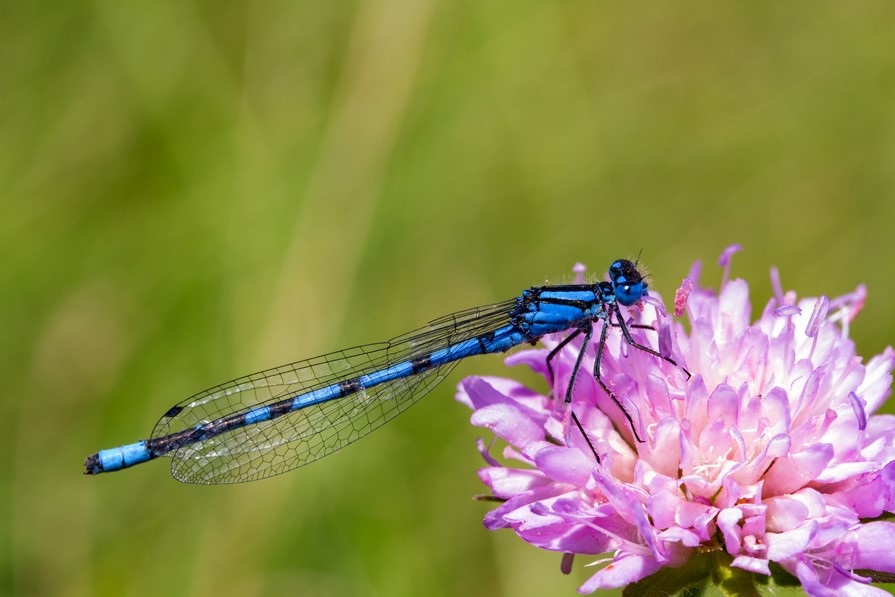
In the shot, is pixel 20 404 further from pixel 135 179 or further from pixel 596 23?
pixel 596 23

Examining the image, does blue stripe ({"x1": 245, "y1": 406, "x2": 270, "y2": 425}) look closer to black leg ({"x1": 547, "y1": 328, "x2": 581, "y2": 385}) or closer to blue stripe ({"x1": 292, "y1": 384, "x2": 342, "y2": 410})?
blue stripe ({"x1": 292, "y1": 384, "x2": 342, "y2": 410})

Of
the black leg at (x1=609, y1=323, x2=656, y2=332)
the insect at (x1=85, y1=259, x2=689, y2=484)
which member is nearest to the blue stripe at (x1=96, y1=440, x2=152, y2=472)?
the insect at (x1=85, y1=259, x2=689, y2=484)

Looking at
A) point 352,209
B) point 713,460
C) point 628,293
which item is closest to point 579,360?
point 628,293

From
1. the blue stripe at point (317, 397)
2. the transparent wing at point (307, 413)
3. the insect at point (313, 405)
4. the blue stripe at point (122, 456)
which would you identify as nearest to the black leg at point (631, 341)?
the insect at point (313, 405)

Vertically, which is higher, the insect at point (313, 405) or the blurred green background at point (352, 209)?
the blurred green background at point (352, 209)

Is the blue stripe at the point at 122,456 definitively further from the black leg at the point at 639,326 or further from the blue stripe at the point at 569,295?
the black leg at the point at 639,326

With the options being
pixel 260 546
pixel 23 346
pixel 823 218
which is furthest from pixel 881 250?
pixel 23 346

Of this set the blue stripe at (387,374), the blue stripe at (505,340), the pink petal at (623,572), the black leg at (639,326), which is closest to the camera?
the pink petal at (623,572)
